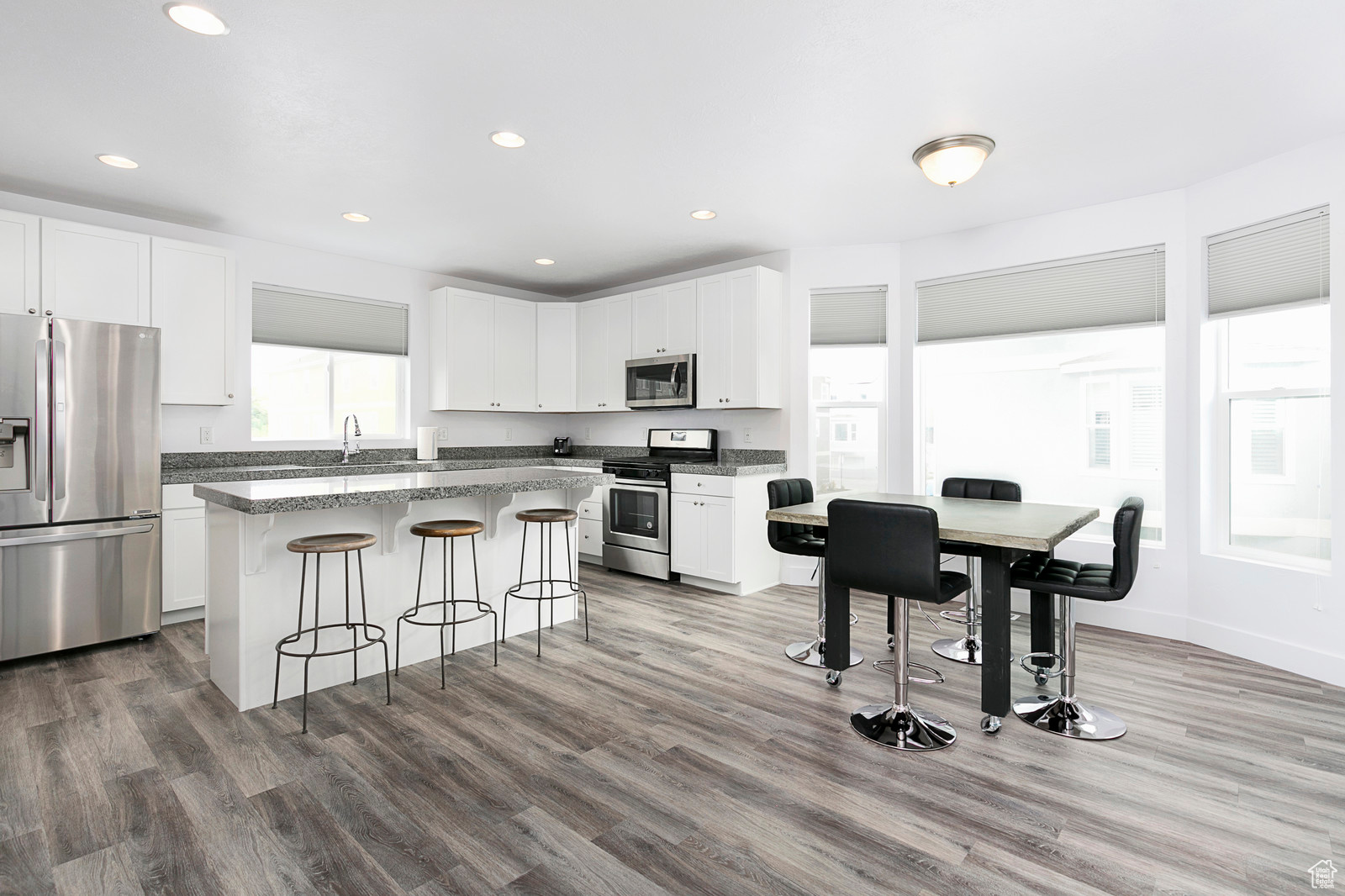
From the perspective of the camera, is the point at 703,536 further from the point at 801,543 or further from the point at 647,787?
the point at 647,787

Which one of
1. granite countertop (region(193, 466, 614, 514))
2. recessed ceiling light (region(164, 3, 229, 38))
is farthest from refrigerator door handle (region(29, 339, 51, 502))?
A: recessed ceiling light (region(164, 3, 229, 38))

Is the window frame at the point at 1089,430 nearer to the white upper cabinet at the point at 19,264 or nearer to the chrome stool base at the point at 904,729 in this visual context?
the chrome stool base at the point at 904,729

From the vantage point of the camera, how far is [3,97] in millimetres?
2709

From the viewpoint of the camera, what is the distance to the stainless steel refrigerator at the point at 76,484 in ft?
10.6

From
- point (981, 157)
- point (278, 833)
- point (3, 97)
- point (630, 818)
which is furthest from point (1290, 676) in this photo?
point (3, 97)

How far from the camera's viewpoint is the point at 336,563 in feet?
9.95

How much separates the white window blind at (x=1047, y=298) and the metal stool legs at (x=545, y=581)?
2.97 m

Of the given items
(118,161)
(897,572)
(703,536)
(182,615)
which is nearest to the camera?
(897,572)

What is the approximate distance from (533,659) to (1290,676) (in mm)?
3668

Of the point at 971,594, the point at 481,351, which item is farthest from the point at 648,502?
the point at 971,594

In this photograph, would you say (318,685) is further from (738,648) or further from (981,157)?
(981,157)

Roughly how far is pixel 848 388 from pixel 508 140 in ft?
9.84

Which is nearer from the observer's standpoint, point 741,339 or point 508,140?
point 508,140

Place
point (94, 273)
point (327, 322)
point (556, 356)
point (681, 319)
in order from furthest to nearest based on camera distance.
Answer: point (556, 356) < point (681, 319) < point (327, 322) < point (94, 273)
